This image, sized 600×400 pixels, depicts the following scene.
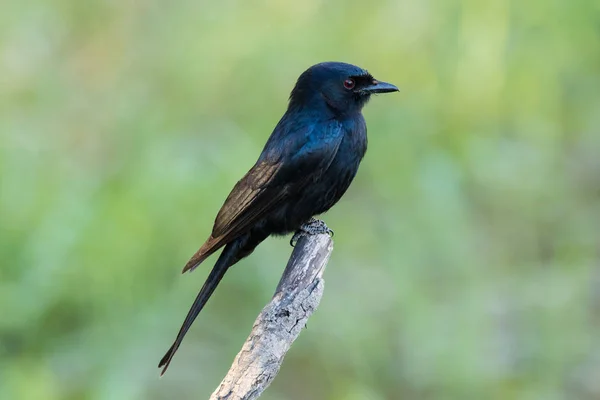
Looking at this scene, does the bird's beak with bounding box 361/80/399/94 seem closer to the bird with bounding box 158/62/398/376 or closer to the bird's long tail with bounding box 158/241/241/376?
the bird with bounding box 158/62/398/376

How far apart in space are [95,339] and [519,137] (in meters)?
2.99

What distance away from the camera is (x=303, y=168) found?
380cm

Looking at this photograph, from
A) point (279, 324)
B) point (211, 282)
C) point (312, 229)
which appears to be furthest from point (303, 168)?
point (279, 324)

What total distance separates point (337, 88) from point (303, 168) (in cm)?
45

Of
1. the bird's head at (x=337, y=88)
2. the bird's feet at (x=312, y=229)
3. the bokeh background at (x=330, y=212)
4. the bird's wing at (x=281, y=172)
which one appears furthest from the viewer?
the bokeh background at (x=330, y=212)

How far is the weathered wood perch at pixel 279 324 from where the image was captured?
97.2 inches

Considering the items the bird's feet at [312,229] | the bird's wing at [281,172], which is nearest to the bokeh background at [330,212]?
the bird's feet at [312,229]

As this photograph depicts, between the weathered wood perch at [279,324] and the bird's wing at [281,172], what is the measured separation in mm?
320

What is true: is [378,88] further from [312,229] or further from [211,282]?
[211,282]

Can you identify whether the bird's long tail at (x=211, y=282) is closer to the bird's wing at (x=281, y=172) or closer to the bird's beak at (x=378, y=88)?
the bird's wing at (x=281, y=172)

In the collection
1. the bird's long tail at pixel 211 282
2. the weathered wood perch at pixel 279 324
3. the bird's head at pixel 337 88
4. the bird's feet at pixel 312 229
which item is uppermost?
the bird's head at pixel 337 88

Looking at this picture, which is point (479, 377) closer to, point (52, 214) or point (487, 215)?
point (487, 215)

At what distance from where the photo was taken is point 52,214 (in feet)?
16.1

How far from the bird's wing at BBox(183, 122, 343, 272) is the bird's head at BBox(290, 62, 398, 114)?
162mm
